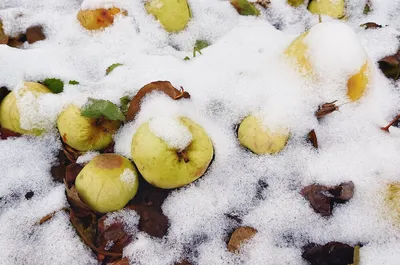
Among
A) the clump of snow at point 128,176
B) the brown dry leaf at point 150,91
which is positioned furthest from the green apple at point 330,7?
the clump of snow at point 128,176

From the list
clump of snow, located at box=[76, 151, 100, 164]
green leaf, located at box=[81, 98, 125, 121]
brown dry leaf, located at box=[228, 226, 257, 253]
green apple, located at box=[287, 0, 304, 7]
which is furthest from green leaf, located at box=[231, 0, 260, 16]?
brown dry leaf, located at box=[228, 226, 257, 253]

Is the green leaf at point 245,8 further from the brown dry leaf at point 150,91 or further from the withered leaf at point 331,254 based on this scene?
the withered leaf at point 331,254

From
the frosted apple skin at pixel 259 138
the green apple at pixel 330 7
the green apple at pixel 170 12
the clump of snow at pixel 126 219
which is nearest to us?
the clump of snow at pixel 126 219

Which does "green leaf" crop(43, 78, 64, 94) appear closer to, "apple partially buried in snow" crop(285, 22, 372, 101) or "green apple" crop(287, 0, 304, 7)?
"apple partially buried in snow" crop(285, 22, 372, 101)

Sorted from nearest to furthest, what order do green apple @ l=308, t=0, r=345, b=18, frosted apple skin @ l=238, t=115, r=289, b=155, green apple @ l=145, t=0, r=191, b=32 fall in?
frosted apple skin @ l=238, t=115, r=289, b=155 → green apple @ l=145, t=0, r=191, b=32 → green apple @ l=308, t=0, r=345, b=18

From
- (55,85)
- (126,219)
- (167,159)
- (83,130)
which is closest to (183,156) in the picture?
(167,159)

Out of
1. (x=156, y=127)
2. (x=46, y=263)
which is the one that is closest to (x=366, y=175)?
(x=156, y=127)

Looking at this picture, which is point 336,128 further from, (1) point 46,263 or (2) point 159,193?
(1) point 46,263
